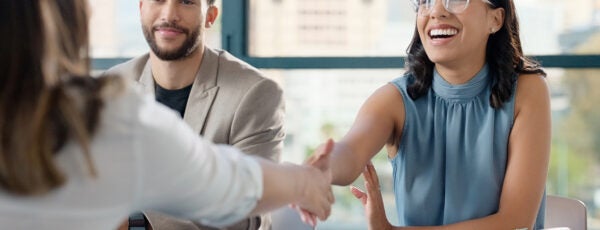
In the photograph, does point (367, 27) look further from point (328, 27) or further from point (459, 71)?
point (459, 71)

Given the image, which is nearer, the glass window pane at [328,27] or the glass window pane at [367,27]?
the glass window pane at [367,27]

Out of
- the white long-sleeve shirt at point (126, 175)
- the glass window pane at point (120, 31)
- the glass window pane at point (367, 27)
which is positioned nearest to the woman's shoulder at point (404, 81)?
the white long-sleeve shirt at point (126, 175)

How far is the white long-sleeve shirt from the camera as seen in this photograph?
1353 mm

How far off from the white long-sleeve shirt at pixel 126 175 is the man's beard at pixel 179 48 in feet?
6.09

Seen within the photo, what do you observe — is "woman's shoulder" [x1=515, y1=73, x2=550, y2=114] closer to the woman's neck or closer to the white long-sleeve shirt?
the woman's neck

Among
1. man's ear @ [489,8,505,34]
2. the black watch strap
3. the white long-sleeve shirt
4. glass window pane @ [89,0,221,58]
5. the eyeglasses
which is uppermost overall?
the white long-sleeve shirt

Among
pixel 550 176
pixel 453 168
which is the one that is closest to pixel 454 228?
pixel 453 168

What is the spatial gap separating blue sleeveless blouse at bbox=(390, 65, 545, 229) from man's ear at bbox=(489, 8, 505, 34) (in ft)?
0.43

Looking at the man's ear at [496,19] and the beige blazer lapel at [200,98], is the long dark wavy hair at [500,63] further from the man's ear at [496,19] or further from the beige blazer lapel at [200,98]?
the beige blazer lapel at [200,98]

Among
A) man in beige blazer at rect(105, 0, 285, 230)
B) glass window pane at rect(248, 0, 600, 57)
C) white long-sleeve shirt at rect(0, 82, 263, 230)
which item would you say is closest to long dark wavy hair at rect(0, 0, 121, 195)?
white long-sleeve shirt at rect(0, 82, 263, 230)

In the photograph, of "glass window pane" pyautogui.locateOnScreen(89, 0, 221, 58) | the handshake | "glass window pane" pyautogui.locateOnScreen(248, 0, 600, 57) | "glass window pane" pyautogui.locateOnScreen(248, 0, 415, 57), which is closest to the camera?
the handshake

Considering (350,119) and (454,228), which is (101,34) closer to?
(350,119)

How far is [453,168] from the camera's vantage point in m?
2.88

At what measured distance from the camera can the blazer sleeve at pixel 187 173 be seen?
4.58 ft
